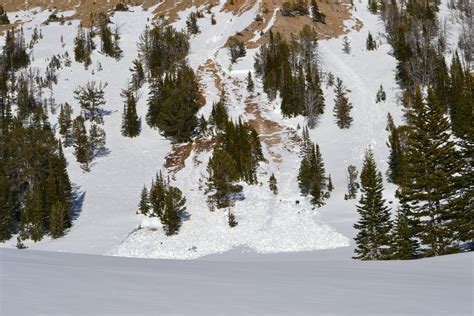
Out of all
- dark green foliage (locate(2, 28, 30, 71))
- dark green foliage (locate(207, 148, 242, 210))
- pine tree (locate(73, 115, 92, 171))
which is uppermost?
dark green foliage (locate(2, 28, 30, 71))

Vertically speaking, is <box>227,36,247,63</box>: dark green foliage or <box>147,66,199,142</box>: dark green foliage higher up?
<box>227,36,247,63</box>: dark green foliage

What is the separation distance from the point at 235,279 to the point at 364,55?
77032 millimetres

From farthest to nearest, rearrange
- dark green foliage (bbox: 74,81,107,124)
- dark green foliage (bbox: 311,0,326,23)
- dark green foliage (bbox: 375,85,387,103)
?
dark green foliage (bbox: 311,0,326,23)
dark green foliage (bbox: 375,85,387,103)
dark green foliage (bbox: 74,81,107,124)

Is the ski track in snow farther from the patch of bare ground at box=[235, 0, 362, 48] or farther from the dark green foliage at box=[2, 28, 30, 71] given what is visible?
the patch of bare ground at box=[235, 0, 362, 48]

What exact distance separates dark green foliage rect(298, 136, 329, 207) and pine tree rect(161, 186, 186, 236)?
1392 centimetres

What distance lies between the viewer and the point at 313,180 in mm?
40781

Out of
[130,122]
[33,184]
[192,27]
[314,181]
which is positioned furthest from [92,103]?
[192,27]

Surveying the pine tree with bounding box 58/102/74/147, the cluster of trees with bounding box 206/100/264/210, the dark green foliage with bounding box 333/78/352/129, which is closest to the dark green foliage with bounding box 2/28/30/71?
the pine tree with bounding box 58/102/74/147

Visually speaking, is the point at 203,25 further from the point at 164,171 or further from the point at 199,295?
the point at 199,295

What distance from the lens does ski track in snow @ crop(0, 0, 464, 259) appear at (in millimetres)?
32656

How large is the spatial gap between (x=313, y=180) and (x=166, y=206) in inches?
648

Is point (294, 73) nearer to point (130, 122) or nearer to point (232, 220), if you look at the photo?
point (130, 122)

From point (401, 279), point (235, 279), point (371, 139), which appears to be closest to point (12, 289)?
point (235, 279)

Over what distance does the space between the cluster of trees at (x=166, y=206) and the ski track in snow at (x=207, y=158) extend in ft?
3.16
